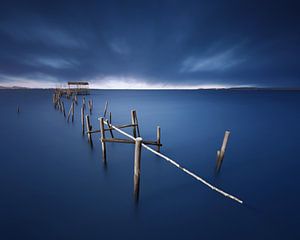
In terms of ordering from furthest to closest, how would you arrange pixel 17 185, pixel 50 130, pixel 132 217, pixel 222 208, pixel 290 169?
pixel 50 130
pixel 290 169
pixel 17 185
pixel 222 208
pixel 132 217

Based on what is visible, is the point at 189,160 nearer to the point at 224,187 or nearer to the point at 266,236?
the point at 224,187

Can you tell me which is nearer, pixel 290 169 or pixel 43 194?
pixel 43 194

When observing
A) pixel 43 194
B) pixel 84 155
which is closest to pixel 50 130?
pixel 84 155

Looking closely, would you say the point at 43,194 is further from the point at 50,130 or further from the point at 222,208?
the point at 50,130

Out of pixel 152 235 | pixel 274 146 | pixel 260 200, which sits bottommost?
pixel 152 235

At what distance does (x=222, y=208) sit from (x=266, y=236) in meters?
1.53

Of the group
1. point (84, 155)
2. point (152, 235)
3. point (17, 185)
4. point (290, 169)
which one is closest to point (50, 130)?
point (84, 155)

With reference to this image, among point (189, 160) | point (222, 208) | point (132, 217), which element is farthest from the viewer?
point (189, 160)

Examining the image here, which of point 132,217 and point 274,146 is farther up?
point 274,146

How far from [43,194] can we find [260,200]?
31.9 ft

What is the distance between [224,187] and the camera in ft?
25.7

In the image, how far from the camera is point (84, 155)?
35.9ft

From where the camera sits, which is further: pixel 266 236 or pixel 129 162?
pixel 129 162

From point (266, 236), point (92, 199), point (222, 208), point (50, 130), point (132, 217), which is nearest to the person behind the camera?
point (266, 236)
